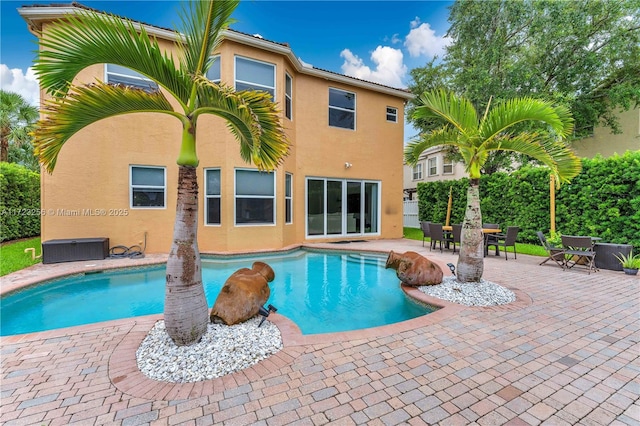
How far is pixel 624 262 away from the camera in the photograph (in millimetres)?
7746

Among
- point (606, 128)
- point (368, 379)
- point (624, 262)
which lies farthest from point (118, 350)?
point (606, 128)

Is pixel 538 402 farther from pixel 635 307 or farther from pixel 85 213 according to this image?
pixel 85 213

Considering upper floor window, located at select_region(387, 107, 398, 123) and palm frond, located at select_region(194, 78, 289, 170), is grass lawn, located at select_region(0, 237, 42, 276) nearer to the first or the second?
palm frond, located at select_region(194, 78, 289, 170)

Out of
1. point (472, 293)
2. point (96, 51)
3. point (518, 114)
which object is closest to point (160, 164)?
point (96, 51)

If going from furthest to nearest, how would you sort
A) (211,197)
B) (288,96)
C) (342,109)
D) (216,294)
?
(342,109), (288,96), (211,197), (216,294)

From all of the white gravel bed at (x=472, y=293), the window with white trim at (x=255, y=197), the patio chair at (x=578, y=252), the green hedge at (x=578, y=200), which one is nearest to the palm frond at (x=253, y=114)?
the white gravel bed at (x=472, y=293)

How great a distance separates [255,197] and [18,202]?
35.8 feet

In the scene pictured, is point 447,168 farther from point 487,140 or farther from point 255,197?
point 487,140

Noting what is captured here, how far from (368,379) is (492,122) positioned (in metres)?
5.40

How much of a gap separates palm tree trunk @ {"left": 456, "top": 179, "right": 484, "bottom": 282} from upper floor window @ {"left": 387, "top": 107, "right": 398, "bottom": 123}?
10.1 metres

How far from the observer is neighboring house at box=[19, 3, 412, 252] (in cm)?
977

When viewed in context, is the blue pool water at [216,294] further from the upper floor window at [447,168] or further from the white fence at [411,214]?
the upper floor window at [447,168]

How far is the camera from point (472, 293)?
5.68 metres

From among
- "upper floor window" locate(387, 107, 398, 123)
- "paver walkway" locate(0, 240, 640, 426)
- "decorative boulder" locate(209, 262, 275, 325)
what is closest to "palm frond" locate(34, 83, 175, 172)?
"paver walkway" locate(0, 240, 640, 426)
